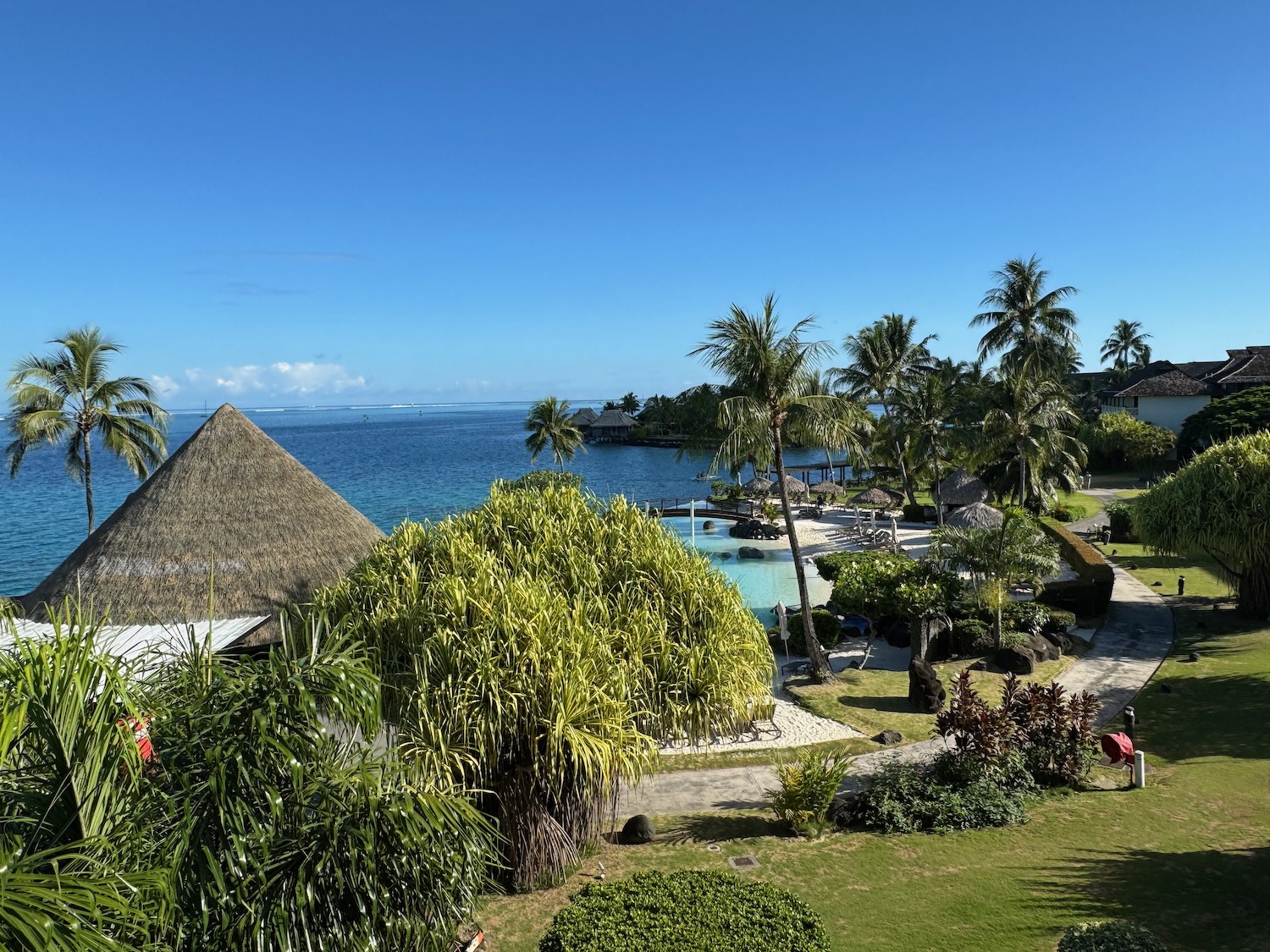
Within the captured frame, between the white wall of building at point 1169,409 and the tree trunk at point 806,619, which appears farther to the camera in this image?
the white wall of building at point 1169,409

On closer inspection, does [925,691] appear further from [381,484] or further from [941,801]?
[381,484]

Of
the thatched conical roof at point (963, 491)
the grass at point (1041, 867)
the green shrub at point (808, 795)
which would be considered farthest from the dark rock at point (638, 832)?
the thatched conical roof at point (963, 491)

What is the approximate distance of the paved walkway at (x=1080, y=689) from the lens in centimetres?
1491

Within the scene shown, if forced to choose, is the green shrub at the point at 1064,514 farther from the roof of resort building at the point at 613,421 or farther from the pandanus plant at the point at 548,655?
the roof of resort building at the point at 613,421

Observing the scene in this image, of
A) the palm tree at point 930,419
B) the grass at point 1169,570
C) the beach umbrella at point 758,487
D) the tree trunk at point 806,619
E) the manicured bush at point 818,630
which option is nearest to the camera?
the tree trunk at point 806,619

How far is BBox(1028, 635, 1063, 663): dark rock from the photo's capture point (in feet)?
70.9

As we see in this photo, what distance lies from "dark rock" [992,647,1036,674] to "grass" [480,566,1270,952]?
445 cm

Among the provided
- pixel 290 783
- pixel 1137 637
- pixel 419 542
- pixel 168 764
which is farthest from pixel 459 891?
pixel 1137 637

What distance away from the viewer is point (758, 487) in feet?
168

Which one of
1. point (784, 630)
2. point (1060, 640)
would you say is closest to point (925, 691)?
point (784, 630)

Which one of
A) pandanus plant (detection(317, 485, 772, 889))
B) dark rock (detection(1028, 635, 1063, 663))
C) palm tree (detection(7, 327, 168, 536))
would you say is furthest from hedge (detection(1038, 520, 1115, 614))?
palm tree (detection(7, 327, 168, 536))

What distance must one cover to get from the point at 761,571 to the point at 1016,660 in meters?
16.6

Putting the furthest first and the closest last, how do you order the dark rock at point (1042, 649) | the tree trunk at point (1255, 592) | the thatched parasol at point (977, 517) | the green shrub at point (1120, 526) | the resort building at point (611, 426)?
the resort building at point (611, 426) < the green shrub at point (1120, 526) < the thatched parasol at point (977, 517) < the tree trunk at point (1255, 592) < the dark rock at point (1042, 649)

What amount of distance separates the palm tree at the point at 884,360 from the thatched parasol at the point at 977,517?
13328 mm
